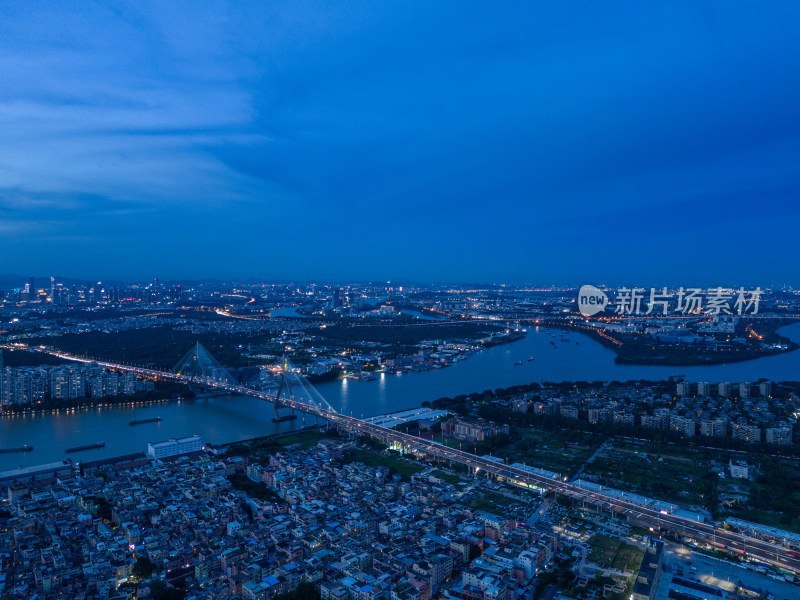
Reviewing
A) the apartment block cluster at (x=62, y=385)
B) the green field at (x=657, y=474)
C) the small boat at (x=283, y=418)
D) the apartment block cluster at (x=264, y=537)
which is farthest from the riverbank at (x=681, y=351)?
the apartment block cluster at (x=62, y=385)

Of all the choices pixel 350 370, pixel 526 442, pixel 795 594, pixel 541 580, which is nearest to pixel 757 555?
pixel 795 594

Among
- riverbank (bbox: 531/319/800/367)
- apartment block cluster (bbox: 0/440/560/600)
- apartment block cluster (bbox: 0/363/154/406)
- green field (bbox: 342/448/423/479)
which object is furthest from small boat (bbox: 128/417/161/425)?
riverbank (bbox: 531/319/800/367)

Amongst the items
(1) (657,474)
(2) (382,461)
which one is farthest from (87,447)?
(1) (657,474)

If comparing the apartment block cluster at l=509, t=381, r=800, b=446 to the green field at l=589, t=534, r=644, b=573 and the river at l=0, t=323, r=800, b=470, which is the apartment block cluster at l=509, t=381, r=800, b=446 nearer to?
the river at l=0, t=323, r=800, b=470

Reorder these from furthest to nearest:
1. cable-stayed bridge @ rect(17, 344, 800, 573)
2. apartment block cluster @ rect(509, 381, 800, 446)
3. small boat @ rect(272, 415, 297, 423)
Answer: small boat @ rect(272, 415, 297, 423) → apartment block cluster @ rect(509, 381, 800, 446) → cable-stayed bridge @ rect(17, 344, 800, 573)

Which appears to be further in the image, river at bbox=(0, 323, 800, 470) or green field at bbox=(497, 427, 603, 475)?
river at bbox=(0, 323, 800, 470)

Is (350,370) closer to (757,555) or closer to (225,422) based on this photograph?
(225,422)

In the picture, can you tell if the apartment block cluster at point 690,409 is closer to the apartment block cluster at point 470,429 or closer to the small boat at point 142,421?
the apartment block cluster at point 470,429
